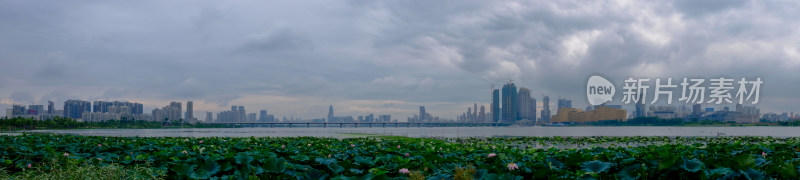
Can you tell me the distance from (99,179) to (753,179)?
7.16 metres

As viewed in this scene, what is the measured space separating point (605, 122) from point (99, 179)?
6910 inches

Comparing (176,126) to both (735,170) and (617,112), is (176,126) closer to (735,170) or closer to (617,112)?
(617,112)

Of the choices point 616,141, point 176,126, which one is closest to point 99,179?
point 616,141

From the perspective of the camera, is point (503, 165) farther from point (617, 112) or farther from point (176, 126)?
point (617, 112)

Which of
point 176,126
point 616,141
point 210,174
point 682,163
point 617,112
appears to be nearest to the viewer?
point 682,163

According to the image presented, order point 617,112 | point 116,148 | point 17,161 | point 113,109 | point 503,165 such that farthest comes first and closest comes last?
point 113,109 < point 617,112 < point 116,148 < point 17,161 < point 503,165

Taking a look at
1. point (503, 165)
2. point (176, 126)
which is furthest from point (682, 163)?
point (176, 126)

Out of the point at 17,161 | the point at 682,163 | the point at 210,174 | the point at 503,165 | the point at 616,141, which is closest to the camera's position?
the point at 682,163

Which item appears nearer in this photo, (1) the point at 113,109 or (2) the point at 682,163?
(2) the point at 682,163

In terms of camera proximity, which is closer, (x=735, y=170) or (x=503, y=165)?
(x=735, y=170)

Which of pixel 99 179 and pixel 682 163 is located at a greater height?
pixel 682 163

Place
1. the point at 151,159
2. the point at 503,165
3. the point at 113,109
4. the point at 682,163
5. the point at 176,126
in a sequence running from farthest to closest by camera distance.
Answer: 1. the point at 113,109
2. the point at 176,126
3. the point at 151,159
4. the point at 503,165
5. the point at 682,163

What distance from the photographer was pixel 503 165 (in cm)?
595

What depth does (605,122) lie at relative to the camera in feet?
541
